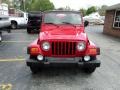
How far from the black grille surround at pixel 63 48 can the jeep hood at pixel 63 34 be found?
161mm

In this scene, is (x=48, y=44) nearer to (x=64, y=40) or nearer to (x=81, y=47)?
(x=64, y=40)

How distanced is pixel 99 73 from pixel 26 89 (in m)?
2.59

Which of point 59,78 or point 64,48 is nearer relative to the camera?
point 64,48

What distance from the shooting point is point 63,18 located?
862 centimetres

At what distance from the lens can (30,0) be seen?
78.6 meters

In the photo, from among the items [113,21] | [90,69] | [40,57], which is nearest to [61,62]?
[40,57]

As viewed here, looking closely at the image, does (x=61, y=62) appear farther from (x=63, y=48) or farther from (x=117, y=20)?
(x=117, y=20)

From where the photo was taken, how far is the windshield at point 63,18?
8.54 meters

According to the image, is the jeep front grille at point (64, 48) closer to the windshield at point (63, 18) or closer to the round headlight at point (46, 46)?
the round headlight at point (46, 46)

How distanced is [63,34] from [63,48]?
682 millimetres

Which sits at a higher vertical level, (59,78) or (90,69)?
(90,69)

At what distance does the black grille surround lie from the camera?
6.79 meters

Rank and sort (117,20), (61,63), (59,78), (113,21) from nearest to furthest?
(61,63)
(59,78)
(117,20)
(113,21)

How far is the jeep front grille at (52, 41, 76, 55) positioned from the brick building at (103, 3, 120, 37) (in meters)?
13.9
